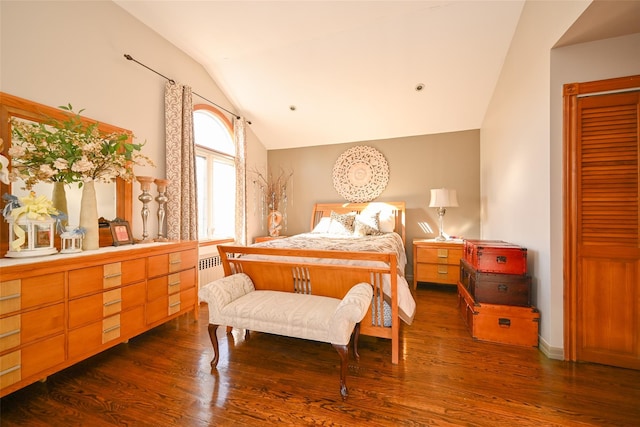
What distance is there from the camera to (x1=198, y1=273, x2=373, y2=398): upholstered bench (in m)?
1.55

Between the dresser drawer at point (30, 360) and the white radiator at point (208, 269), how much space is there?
1754 millimetres

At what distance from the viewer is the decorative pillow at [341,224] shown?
3.83 metres

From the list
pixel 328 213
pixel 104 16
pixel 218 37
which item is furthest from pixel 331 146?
pixel 104 16

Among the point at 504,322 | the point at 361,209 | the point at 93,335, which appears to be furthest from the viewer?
the point at 361,209

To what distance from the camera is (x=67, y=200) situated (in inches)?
83.2

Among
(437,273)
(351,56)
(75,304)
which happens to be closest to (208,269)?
(75,304)

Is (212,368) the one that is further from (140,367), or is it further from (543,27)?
(543,27)

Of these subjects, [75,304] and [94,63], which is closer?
[75,304]

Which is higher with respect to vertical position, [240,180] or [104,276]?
[240,180]

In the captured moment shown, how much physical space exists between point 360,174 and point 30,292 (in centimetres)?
404

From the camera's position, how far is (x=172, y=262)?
95.3 inches

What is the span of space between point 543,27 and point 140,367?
13.5 feet

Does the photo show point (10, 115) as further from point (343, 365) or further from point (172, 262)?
point (343, 365)

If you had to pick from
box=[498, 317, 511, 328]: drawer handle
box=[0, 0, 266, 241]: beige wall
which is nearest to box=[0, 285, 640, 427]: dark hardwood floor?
box=[498, 317, 511, 328]: drawer handle
